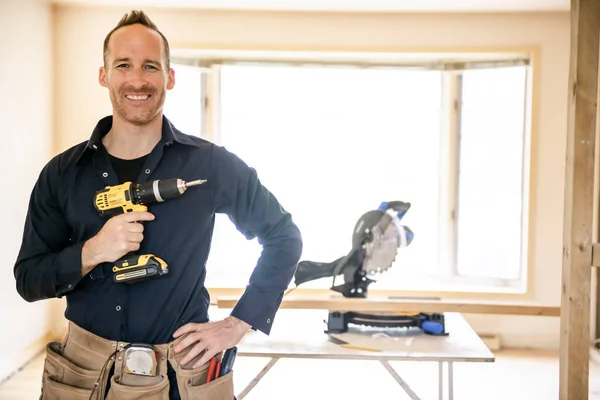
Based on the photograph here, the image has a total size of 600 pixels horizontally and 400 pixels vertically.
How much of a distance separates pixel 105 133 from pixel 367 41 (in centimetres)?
331

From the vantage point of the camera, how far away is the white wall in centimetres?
371

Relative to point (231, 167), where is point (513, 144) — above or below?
above

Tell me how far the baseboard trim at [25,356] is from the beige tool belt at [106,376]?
271 cm

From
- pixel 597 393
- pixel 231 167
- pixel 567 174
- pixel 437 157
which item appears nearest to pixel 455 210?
pixel 437 157

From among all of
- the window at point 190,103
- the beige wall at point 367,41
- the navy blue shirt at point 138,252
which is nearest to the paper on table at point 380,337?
the navy blue shirt at point 138,252

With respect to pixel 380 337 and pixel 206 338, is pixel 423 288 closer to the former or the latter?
pixel 380 337

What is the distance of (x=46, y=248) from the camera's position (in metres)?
1.39

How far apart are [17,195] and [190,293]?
2920 mm

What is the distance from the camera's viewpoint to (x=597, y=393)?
3.62 meters

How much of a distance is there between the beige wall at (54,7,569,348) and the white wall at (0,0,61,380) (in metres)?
0.17

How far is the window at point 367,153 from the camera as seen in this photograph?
15.7 feet

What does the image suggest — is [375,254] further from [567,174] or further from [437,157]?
[437,157]

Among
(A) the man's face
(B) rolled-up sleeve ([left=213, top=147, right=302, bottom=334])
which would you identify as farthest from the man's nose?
(B) rolled-up sleeve ([left=213, top=147, right=302, bottom=334])

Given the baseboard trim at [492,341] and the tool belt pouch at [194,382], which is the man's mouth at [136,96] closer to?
the tool belt pouch at [194,382]
